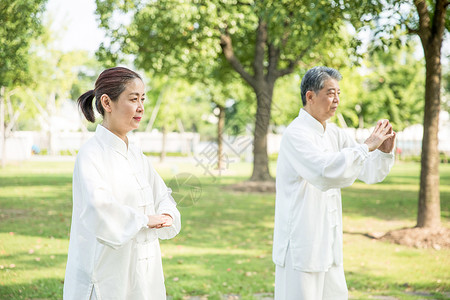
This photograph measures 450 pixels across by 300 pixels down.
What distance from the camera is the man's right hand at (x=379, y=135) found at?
2.96 m

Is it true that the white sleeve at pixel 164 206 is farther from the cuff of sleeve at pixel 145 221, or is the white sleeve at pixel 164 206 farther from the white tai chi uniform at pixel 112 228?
the cuff of sleeve at pixel 145 221

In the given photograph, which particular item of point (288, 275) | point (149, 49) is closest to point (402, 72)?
point (149, 49)

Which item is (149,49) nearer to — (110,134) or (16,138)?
(110,134)

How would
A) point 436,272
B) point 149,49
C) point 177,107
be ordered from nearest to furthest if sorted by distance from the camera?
point 436,272, point 149,49, point 177,107

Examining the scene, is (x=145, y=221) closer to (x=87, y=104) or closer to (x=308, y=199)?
(x=87, y=104)

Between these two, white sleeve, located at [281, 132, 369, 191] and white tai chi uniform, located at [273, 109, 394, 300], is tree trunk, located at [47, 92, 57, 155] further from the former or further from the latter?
white sleeve, located at [281, 132, 369, 191]

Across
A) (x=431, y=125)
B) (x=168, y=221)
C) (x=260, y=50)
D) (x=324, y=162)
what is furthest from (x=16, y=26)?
(x=260, y=50)

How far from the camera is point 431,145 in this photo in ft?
28.2

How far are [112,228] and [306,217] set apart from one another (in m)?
1.36

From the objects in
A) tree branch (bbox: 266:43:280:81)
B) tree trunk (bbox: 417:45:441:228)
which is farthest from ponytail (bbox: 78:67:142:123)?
tree branch (bbox: 266:43:280:81)

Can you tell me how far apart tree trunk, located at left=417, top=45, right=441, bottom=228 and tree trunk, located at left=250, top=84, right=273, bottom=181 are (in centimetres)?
772

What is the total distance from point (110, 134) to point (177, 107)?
30.3 m

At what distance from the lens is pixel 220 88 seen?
23.7m

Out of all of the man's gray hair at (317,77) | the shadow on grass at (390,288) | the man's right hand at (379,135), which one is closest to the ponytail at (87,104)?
the man's gray hair at (317,77)
